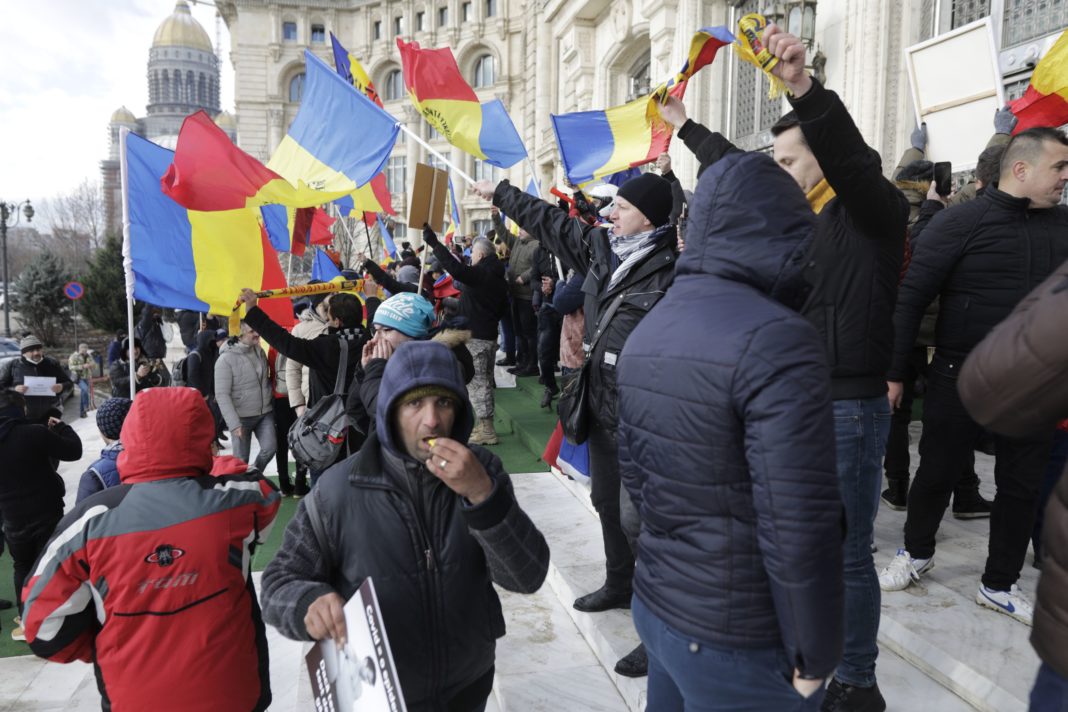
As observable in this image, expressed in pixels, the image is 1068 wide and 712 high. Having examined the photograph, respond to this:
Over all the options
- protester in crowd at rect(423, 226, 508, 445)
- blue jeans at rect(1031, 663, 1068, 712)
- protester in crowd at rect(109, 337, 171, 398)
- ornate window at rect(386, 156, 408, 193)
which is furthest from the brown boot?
ornate window at rect(386, 156, 408, 193)

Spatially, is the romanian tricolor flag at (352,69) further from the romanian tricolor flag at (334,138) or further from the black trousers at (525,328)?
the black trousers at (525,328)

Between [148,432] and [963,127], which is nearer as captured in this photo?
[148,432]

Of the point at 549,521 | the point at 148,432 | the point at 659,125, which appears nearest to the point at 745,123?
the point at 659,125

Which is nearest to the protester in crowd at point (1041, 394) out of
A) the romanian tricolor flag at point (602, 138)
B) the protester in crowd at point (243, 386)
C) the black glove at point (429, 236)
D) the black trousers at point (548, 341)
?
the black glove at point (429, 236)

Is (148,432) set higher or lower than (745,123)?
lower

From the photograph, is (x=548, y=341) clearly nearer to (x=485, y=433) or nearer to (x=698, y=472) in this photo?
(x=485, y=433)

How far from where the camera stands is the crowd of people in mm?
1420

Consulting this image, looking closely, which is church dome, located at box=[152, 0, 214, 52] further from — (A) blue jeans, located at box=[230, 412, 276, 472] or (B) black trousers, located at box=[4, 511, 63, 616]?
(B) black trousers, located at box=[4, 511, 63, 616]

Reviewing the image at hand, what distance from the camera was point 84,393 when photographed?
1527 cm

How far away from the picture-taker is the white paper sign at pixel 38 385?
4668mm

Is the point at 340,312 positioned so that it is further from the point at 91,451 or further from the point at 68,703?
the point at 91,451

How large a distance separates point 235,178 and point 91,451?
7.41 m

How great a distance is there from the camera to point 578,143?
5793 mm

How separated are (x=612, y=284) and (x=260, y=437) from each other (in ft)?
14.9
